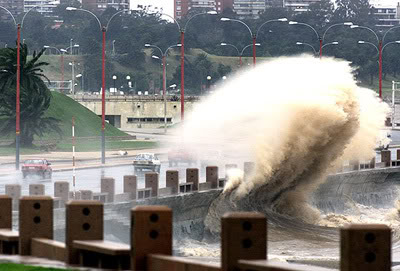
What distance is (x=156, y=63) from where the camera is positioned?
598ft

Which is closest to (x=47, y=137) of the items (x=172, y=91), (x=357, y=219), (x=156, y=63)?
(x=357, y=219)

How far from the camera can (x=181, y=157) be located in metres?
51.0

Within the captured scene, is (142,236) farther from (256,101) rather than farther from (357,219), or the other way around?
(357,219)

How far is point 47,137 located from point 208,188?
37.1 meters

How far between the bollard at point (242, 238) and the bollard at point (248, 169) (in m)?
29.8

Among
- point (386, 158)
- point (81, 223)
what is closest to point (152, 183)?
point (81, 223)

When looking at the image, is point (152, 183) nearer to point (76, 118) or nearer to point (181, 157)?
point (181, 157)

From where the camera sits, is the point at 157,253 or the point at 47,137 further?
the point at 47,137

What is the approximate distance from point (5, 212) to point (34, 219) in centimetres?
135

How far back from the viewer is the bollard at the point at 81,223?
12.7m

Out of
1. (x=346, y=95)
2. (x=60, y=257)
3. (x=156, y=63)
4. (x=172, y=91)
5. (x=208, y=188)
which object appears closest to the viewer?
(x=60, y=257)

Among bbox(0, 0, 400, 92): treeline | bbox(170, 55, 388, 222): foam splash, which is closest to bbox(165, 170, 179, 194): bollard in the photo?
bbox(170, 55, 388, 222): foam splash

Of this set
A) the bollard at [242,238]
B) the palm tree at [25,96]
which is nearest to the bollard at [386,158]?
the palm tree at [25,96]

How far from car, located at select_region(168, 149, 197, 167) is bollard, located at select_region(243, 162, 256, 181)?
8.75m
